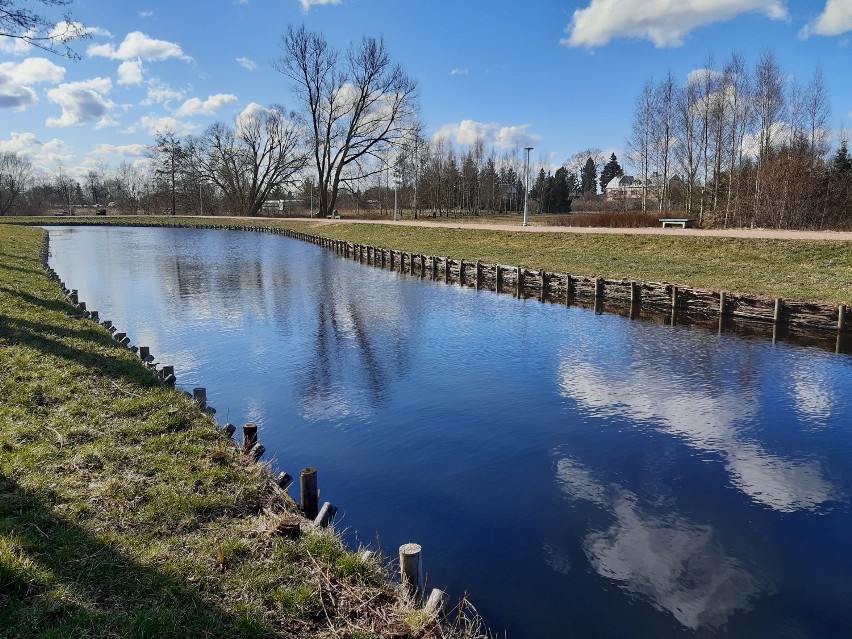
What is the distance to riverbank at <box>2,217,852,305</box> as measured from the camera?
2072 centimetres

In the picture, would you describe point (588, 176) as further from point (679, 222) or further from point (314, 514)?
point (314, 514)

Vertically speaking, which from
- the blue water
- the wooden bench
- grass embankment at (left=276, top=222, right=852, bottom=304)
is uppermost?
the wooden bench

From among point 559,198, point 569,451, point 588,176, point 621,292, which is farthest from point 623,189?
point 569,451

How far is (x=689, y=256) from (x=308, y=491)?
25007 mm

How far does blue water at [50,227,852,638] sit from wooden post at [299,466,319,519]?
493 mm

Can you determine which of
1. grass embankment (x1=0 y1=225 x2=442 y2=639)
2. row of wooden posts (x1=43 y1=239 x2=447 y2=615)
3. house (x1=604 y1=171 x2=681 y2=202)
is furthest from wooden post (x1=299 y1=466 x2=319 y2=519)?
house (x1=604 y1=171 x2=681 y2=202)

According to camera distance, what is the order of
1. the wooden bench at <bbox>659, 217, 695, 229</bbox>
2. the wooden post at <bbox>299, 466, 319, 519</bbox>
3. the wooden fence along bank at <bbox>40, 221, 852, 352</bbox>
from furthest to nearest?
the wooden bench at <bbox>659, 217, 695, 229</bbox>, the wooden fence along bank at <bbox>40, 221, 852, 352</bbox>, the wooden post at <bbox>299, 466, 319, 519</bbox>

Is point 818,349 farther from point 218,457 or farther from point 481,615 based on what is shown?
point 218,457

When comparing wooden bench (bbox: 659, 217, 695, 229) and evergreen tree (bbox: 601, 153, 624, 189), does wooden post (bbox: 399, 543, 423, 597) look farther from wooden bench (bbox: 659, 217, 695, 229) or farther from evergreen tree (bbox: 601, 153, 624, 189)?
evergreen tree (bbox: 601, 153, 624, 189)

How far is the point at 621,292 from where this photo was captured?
21625 millimetres

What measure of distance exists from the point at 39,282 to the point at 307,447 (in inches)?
569

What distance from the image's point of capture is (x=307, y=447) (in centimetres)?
870

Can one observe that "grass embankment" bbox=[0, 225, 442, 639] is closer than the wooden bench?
Yes

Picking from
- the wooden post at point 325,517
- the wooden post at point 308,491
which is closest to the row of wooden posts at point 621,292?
the wooden post at point 308,491
